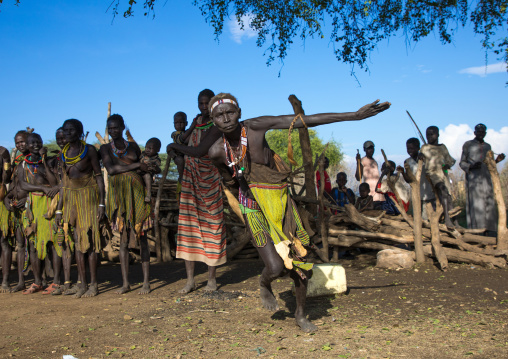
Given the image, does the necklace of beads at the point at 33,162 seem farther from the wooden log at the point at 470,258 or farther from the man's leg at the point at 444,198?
the man's leg at the point at 444,198

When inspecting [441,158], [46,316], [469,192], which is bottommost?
[46,316]

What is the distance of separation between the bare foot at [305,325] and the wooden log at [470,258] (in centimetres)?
322

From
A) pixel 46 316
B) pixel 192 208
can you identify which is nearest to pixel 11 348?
pixel 46 316

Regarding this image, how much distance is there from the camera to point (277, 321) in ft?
14.6

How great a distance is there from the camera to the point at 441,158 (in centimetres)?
778

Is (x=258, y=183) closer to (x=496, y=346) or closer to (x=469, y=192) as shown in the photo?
(x=496, y=346)

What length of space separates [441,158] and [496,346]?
185 inches

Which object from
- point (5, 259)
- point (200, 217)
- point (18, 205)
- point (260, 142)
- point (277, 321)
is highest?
point (260, 142)

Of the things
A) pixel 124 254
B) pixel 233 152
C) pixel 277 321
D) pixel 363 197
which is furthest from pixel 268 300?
pixel 363 197

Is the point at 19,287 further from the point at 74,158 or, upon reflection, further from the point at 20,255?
the point at 74,158

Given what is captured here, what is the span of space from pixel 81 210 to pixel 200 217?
1.41 metres

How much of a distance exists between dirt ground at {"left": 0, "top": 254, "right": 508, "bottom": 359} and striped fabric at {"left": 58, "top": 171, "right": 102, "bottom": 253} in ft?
2.27

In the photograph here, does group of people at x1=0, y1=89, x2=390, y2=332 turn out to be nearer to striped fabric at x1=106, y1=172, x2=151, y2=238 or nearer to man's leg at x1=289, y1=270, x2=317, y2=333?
striped fabric at x1=106, y1=172, x2=151, y2=238

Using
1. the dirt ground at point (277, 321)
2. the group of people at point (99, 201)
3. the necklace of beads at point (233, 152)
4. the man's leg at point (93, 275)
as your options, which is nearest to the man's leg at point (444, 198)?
the dirt ground at point (277, 321)
